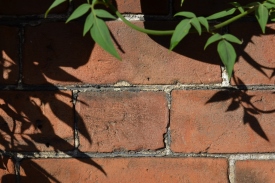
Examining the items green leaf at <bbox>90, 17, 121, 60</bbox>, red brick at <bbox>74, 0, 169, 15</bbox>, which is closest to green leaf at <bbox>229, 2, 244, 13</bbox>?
red brick at <bbox>74, 0, 169, 15</bbox>

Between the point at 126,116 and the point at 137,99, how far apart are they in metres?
0.03

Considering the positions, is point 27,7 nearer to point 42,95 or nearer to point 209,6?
point 42,95

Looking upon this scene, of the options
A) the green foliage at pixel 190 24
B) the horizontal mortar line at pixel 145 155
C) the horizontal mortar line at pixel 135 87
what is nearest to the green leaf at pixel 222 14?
the green foliage at pixel 190 24

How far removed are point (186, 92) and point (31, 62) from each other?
0.88 feet

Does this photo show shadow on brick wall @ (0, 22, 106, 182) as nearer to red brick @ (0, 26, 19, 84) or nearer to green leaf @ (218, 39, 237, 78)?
red brick @ (0, 26, 19, 84)

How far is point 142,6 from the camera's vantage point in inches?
33.5

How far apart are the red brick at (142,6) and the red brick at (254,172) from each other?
0.30 meters

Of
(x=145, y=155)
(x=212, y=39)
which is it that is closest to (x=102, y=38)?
(x=212, y=39)

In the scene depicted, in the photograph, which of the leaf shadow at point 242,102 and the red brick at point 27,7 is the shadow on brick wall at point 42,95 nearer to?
the red brick at point 27,7

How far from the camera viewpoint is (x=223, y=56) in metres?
0.73

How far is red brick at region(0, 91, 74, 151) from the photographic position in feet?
2.85

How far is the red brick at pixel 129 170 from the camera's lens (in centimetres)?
87

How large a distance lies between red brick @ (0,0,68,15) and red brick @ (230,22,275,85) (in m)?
0.30

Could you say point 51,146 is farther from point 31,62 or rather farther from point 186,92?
point 186,92
